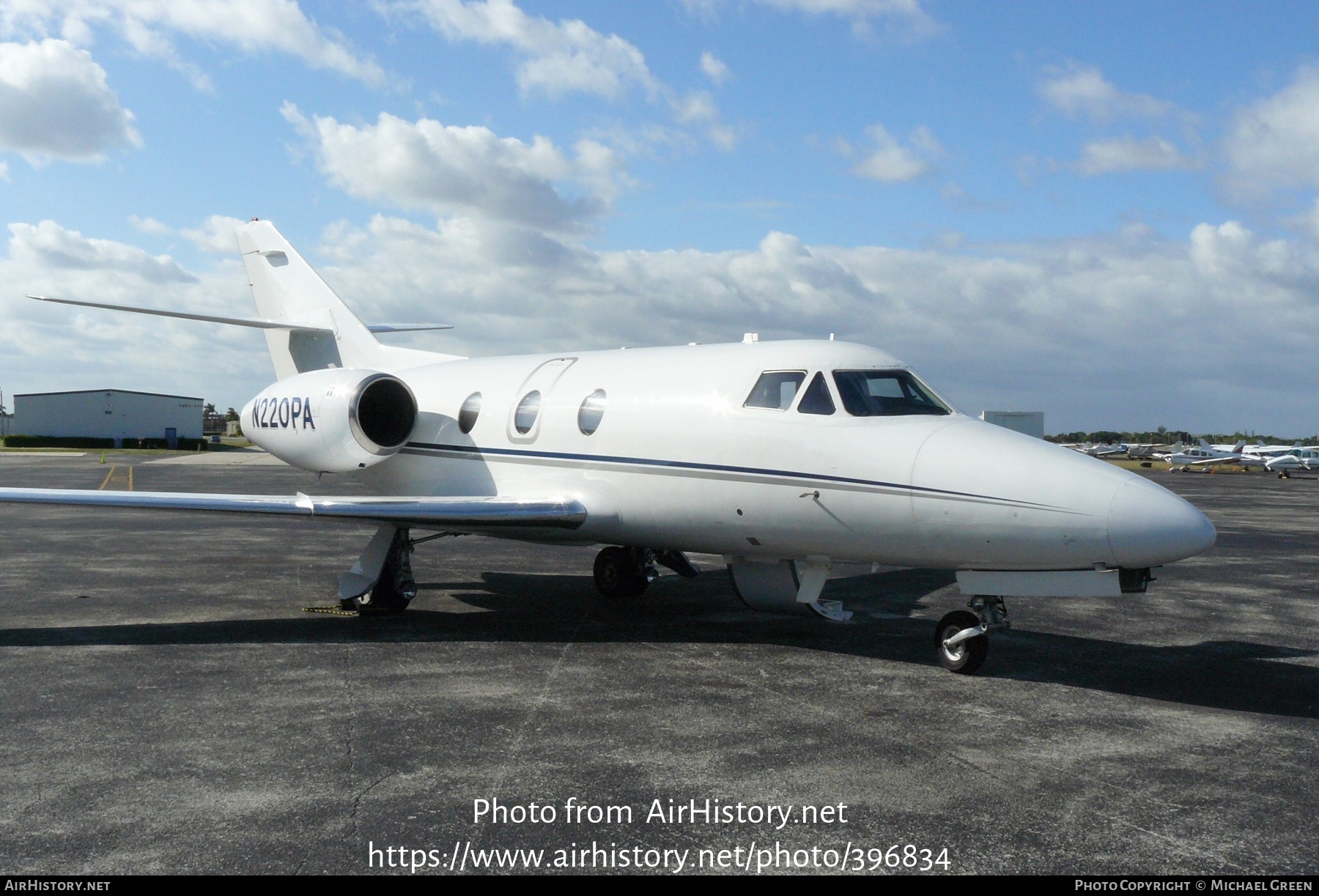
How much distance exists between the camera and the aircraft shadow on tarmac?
7.52m

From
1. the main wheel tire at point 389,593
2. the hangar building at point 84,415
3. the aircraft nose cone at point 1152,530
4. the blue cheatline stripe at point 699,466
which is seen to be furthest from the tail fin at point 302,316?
the hangar building at point 84,415

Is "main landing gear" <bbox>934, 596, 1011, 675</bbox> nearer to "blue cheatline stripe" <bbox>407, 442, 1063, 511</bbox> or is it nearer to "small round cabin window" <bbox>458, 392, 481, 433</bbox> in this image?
"blue cheatline stripe" <bbox>407, 442, 1063, 511</bbox>

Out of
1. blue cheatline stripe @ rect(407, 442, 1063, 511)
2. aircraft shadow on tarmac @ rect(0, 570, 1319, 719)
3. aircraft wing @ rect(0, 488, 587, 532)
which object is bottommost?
aircraft shadow on tarmac @ rect(0, 570, 1319, 719)

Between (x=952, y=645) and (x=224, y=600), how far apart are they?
7.91 m

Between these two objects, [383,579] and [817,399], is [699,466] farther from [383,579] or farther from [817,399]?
[383,579]

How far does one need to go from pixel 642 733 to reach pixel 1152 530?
11.6ft

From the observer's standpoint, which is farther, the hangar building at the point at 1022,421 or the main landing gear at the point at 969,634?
the hangar building at the point at 1022,421

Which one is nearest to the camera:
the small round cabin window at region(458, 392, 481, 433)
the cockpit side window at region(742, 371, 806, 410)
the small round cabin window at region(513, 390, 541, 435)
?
the cockpit side window at region(742, 371, 806, 410)

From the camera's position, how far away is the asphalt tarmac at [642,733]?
4.36 metres

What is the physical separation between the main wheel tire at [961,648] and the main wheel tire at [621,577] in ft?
14.7

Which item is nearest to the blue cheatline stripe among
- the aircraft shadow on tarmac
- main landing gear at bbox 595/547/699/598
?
the aircraft shadow on tarmac

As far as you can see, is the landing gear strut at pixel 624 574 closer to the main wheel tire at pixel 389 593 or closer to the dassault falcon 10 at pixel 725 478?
the dassault falcon 10 at pixel 725 478

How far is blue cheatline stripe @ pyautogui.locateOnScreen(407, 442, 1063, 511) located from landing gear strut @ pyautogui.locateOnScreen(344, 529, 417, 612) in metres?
1.29

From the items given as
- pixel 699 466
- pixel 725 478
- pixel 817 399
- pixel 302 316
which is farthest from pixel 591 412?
pixel 302 316
